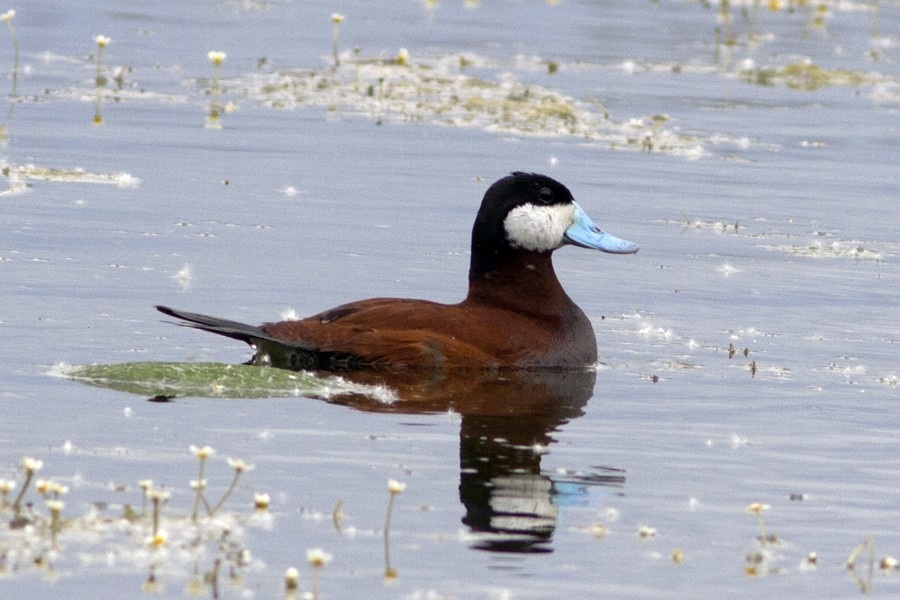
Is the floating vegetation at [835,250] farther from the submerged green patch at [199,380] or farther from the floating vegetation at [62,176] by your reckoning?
the submerged green patch at [199,380]

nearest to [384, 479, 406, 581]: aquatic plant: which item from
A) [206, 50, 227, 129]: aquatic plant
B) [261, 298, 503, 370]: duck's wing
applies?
[261, 298, 503, 370]: duck's wing

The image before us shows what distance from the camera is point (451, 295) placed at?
1061 centimetres

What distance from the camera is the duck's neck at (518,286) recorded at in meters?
9.27

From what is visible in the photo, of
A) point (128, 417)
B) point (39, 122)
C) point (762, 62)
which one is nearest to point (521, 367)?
A: point (128, 417)

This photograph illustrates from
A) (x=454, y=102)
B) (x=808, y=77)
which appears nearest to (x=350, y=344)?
(x=454, y=102)

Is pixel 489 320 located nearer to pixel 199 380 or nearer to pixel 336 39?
pixel 199 380

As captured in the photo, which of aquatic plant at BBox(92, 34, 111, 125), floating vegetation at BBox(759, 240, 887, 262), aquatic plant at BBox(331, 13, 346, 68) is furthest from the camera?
aquatic plant at BBox(331, 13, 346, 68)

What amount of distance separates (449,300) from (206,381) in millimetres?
2664

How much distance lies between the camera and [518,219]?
9.38 metres

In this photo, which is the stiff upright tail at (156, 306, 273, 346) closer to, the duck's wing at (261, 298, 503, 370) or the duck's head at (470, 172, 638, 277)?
the duck's wing at (261, 298, 503, 370)

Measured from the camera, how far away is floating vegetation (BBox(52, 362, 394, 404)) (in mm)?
8008

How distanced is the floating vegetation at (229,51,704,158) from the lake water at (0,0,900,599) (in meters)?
0.07

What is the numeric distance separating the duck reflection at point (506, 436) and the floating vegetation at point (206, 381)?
Answer: 0.64ft

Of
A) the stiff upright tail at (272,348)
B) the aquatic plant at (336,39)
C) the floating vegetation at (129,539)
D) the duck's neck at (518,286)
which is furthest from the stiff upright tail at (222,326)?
the aquatic plant at (336,39)
